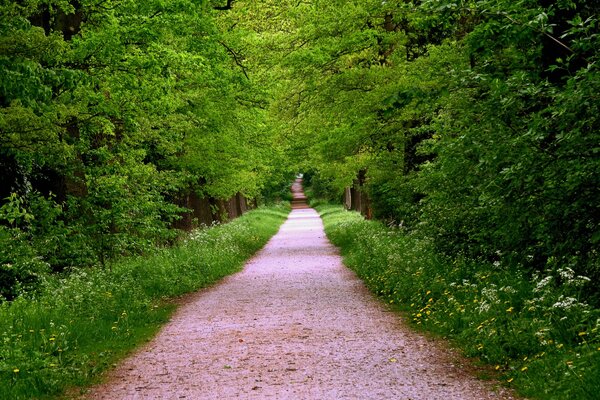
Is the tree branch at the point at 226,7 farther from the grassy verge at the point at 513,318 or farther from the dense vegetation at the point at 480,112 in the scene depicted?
the grassy verge at the point at 513,318

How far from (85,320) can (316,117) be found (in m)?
14.2

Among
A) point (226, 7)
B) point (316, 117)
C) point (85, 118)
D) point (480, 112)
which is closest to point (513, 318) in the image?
Result: point (480, 112)

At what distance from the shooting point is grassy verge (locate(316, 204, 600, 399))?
19.7 feet

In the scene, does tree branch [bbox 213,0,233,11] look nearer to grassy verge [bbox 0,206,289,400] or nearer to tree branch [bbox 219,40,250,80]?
tree branch [bbox 219,40,250,80]

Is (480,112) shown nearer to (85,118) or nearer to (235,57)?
(85,118)

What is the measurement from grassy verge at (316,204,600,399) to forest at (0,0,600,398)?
0.45ft

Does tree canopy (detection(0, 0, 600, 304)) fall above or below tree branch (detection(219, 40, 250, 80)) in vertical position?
below

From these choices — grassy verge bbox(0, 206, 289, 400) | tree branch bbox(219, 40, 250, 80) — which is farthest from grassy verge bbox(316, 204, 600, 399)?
tree branch bbox(219, 40, 250, 80)

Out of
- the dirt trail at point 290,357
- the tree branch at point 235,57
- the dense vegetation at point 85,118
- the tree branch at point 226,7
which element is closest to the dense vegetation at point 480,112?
the tree branch at point 235,57

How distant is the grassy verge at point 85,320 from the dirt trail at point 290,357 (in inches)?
17.0

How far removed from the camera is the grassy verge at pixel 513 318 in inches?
237

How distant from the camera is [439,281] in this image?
11211 millimetres

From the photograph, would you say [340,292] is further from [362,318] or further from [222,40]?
[222,40]

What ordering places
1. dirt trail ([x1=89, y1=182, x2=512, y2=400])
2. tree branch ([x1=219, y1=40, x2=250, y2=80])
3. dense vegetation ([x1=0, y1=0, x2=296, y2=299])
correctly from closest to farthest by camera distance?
dirt trail ([x1=89, y1=182, x2=512, y2=400]), dense vegetation ([x1=0, y1=0, x2=296, y2=299]), tree branch ([x1=219, y1=40, x2=250, y2=80])
